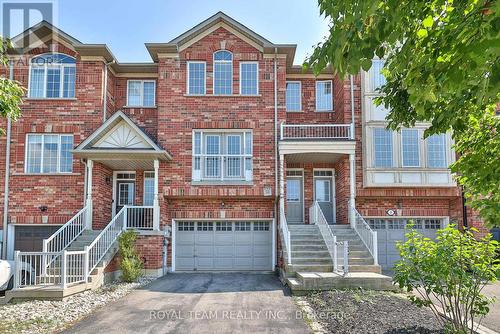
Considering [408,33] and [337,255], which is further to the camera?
[337,255]

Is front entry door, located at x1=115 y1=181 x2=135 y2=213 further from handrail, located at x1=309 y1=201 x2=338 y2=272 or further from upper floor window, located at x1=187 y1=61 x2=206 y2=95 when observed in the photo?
handrail, located at x1=309 y1=201 x2=338 y2=272

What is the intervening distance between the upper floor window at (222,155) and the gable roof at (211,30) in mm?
3464

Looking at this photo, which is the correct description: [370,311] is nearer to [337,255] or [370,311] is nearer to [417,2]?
[337,255]

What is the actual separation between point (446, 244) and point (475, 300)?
3.01ft

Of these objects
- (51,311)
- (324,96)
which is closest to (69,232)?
(51,311)

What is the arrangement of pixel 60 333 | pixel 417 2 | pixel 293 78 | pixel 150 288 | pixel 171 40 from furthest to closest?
pixel 293 78
pixel 171 40
pixel 150 288
pixel 60 333
pixel 417 2

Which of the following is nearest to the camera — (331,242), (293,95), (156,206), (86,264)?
(86,264)

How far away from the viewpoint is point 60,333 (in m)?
7.71

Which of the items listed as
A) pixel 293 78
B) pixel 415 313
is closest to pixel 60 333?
pixel 415 313

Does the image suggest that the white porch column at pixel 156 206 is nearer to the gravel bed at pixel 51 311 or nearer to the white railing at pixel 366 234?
the gravel bed at pixel 51 311

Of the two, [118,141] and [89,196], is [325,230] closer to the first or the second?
[118,141]

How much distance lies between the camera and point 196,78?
672 inches

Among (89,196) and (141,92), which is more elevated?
(141,92)

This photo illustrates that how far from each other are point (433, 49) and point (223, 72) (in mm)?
14103
